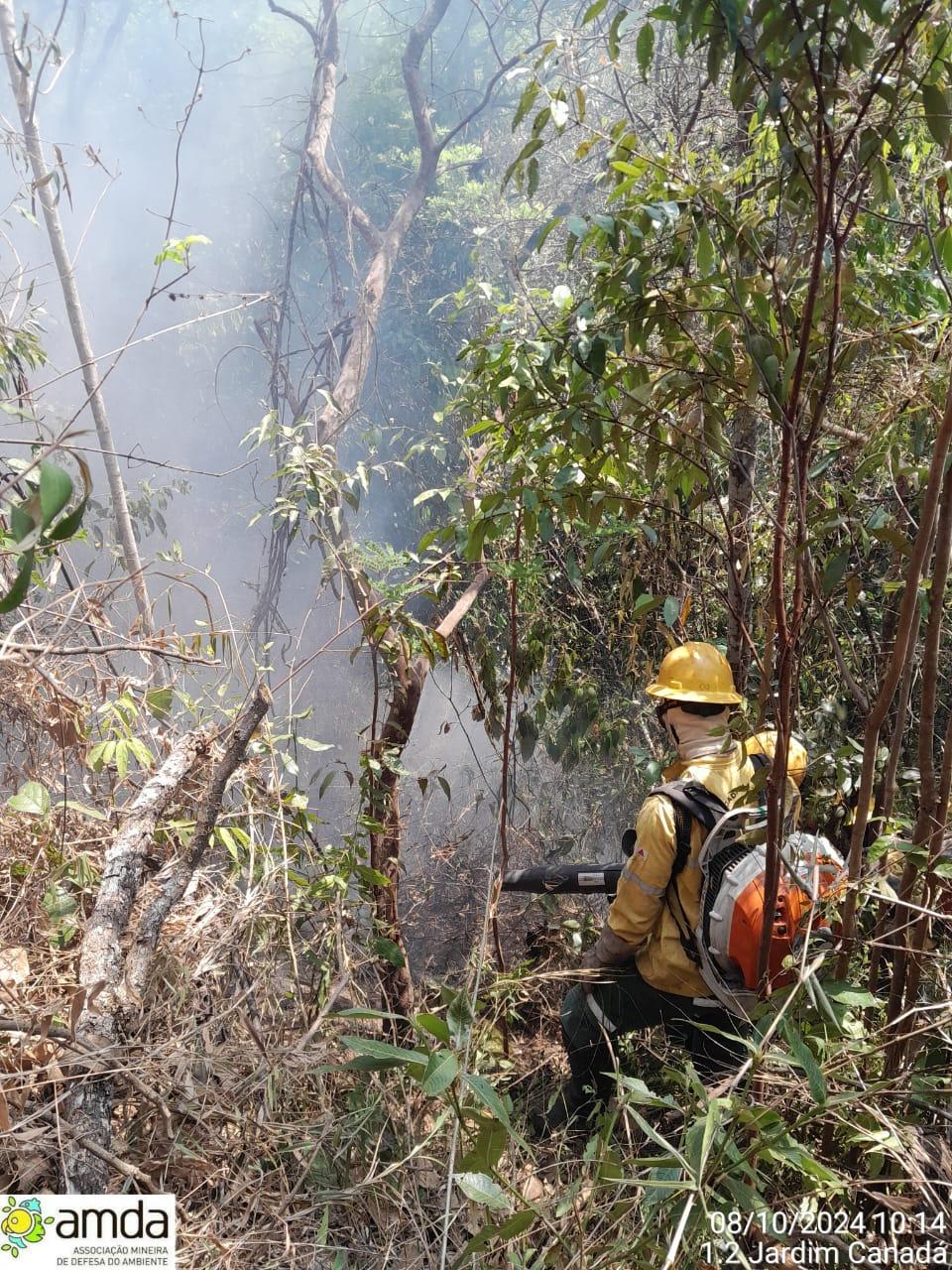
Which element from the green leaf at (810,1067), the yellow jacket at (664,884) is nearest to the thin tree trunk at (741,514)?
the yellow jacket at (664,884)

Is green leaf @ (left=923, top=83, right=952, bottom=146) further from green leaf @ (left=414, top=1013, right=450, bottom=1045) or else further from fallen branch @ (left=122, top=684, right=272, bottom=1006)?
fallen branch @ (left=122, top=684, right=272, bottom=1006)

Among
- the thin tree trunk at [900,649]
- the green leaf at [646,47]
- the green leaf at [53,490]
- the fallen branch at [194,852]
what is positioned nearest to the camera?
the green leaf at [53,490]

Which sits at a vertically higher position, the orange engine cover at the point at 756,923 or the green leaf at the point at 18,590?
the green leaf at the point at 18,590

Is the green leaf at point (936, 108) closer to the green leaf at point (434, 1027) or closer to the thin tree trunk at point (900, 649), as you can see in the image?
the thin tree trunk at point (900, 649)

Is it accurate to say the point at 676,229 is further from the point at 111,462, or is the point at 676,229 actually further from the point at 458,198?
the point at 458,198

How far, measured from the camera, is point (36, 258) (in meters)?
7.45

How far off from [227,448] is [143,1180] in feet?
27.7

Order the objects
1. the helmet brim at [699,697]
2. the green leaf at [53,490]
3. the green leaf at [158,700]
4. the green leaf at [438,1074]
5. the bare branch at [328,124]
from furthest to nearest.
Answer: the bare branch at [328,124] < the green leaf at [158,700] < the helmet brim at [699,697] < the green leaf at [438,1074] < the green leaf at [53,490]

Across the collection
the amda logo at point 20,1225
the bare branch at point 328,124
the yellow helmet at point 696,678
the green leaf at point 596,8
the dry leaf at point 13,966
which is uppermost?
the bare branch at point 328,124

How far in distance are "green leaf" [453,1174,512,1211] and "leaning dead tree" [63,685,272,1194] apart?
623 millimetres

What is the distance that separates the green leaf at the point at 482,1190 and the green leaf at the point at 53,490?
774 millimetres

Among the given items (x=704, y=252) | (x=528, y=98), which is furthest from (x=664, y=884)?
(x=528, y=98)

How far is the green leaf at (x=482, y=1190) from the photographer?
0.85 m

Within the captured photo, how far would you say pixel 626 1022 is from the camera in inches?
72.4
